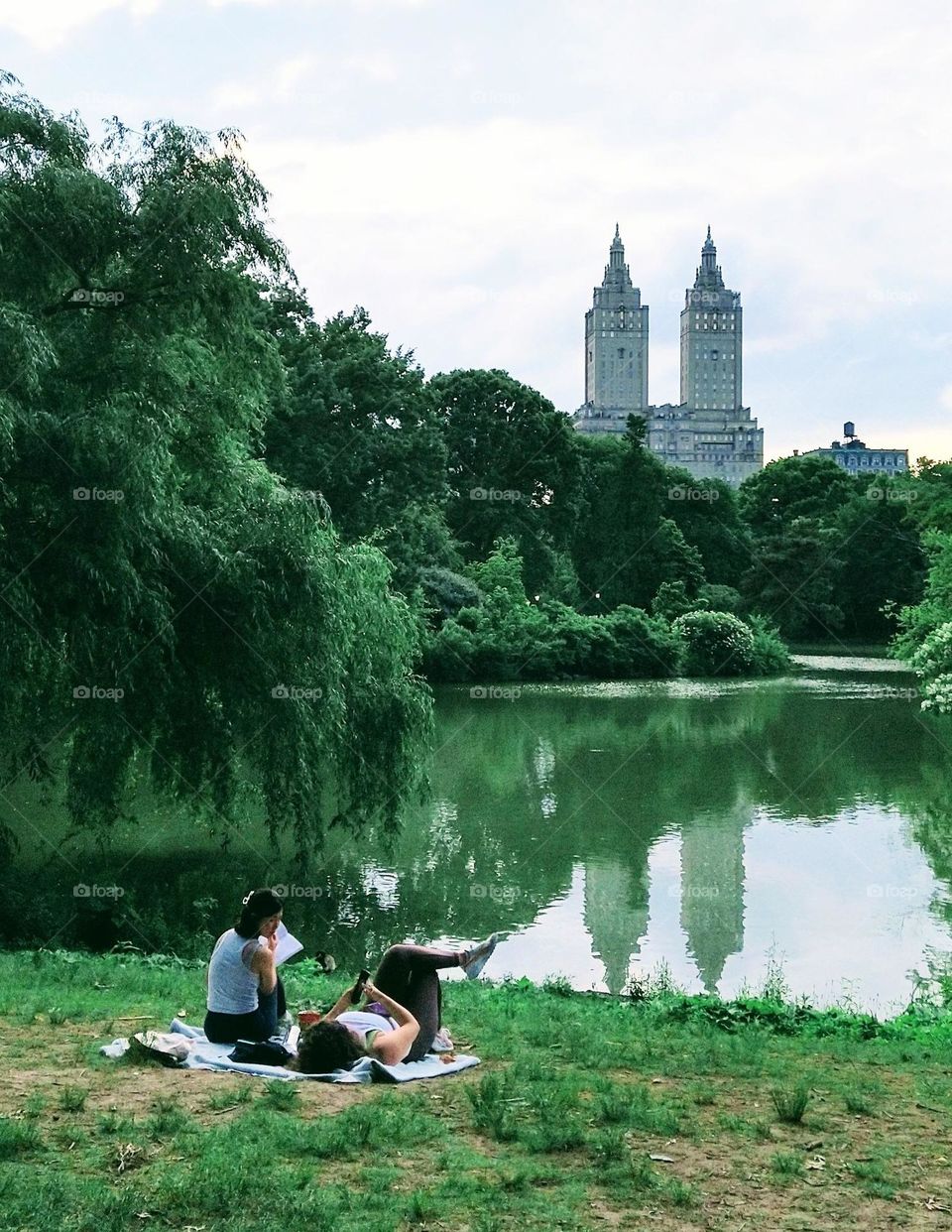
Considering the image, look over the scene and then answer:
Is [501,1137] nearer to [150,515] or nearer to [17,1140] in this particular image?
[17,1140]

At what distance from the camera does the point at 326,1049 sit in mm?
6070

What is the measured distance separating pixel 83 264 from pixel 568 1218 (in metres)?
9.55

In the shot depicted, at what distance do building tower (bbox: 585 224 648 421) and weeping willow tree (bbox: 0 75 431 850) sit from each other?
476 feet

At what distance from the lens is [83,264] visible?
11.6 meters

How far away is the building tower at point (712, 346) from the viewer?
166 m

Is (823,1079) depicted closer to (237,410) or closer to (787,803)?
(237,410)

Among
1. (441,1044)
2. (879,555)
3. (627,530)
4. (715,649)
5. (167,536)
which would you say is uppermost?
(627,530)

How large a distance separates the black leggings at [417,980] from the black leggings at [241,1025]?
1.85ft

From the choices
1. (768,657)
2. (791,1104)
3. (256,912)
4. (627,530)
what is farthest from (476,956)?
(627,530)

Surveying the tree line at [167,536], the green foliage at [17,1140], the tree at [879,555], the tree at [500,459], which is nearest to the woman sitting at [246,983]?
the green foliage at [17,1140]

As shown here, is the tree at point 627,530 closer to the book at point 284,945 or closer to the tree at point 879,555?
the tree at point 879,555

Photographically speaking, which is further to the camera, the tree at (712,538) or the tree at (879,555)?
the tree at (712,538)

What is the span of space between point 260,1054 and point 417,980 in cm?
85

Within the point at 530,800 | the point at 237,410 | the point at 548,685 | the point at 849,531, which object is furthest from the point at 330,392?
the point at 849,531
